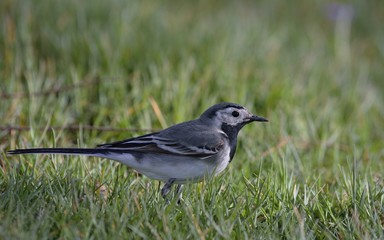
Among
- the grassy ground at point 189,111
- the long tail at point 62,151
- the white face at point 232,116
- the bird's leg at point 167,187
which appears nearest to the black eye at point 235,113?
the white face at point 232,116

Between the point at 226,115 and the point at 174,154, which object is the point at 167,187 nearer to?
the point at 174,154

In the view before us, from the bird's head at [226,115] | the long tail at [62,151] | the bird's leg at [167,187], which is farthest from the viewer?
the bird's head at [226,115]

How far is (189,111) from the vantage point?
620 centimetres

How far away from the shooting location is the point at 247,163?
17.5 feet

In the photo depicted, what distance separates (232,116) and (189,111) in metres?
1.39

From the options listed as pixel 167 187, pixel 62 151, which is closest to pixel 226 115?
pixel 167 187

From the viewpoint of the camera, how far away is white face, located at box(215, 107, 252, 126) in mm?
4809

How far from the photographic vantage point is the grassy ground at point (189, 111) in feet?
12.4

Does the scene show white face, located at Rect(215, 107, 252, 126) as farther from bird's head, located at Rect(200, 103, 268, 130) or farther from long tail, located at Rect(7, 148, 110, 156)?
long tail, located at Rect(7, 148, 110, 156)

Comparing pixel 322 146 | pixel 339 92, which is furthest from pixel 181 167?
pixel 339 92

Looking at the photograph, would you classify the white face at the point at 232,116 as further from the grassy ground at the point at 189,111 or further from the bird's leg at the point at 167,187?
the bird's leg at the point at 167,187

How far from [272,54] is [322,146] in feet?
6.17

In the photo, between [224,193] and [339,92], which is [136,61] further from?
[224,193]

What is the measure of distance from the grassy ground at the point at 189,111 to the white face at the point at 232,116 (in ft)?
1.23
